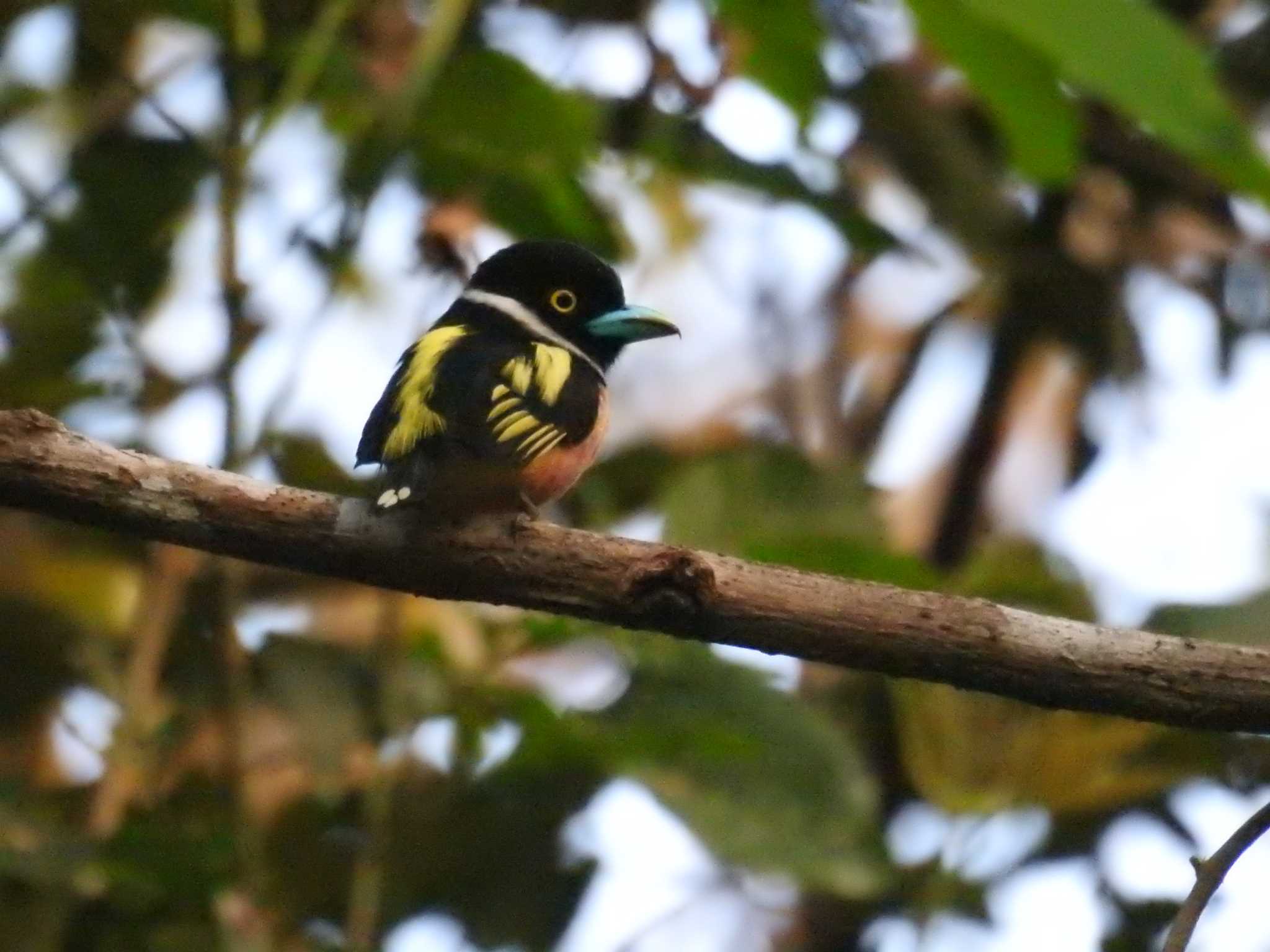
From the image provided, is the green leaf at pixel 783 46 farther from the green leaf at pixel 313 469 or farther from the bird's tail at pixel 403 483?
the green leaf at pixel 313 469

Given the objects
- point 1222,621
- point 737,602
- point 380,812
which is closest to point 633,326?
point 380,812

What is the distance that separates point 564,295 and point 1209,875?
265 centimetres

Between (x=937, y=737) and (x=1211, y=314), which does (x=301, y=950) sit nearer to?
(x=937, y=737)

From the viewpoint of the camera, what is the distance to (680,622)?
2881mm

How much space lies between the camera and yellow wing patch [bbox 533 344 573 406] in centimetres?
383

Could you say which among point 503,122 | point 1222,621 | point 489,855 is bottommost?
point 489,855

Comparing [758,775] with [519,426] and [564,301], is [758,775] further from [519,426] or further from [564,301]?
[564,301]

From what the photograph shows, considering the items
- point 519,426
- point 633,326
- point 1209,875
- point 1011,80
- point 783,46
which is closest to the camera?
point 1209,875

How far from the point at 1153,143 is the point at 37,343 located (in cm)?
352

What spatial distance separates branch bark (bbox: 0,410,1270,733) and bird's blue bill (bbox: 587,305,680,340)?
1.82 m

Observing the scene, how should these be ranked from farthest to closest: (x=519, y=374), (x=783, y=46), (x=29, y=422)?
(x=783, y=46)
(x=519, y=374)
(x=29, y=422)

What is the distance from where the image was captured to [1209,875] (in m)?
2.62

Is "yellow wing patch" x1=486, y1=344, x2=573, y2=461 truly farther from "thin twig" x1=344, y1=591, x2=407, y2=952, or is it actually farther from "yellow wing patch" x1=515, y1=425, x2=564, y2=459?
"thin twig" x1=344, y1=591, x2=407, y2=952

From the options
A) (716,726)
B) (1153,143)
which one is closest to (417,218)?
(716,726)
